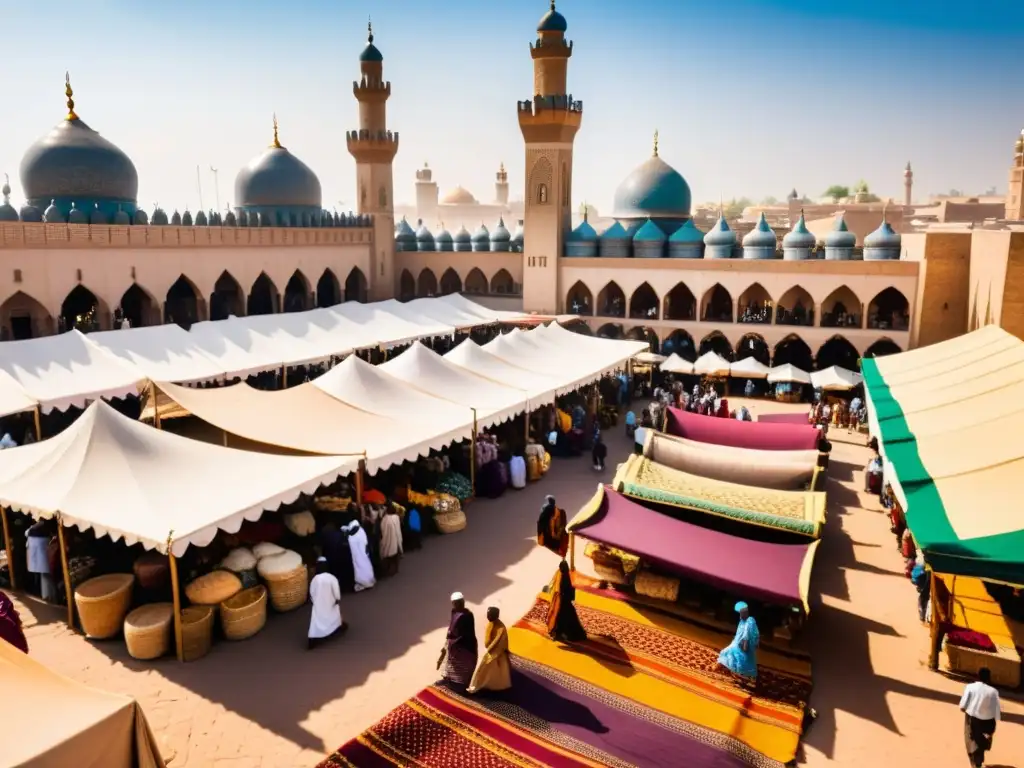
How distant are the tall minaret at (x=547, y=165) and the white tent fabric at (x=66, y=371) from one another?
521 inches

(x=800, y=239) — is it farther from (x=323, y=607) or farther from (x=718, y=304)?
(x=323, y=607)

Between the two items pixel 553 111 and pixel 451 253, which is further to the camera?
pixel 451 253

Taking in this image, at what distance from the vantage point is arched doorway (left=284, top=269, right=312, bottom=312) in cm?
2289

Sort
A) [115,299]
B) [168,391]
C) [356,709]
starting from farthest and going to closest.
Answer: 1. [115,299]
2. [168,391]
3. [356,709]

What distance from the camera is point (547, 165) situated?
2289 centimetres

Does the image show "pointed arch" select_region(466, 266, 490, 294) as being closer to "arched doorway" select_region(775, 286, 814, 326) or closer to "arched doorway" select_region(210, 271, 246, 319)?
"arched doorway" select_region(210, 271, 246, 319)

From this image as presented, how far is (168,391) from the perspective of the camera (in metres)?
9.90

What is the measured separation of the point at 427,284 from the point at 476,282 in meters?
1.78

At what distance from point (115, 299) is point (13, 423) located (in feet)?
18.6

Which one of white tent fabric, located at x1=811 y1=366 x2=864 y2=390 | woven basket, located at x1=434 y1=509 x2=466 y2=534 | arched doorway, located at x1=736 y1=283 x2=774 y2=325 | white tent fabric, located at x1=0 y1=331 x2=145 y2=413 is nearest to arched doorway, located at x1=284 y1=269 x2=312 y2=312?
white tent fabric, located at x1=0 y1=331 x2=145 y2=413

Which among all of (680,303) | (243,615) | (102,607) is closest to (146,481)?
(102,607)

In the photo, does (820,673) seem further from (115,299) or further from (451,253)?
(451,253)

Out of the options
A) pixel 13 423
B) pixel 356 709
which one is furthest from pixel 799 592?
pixel 13 423

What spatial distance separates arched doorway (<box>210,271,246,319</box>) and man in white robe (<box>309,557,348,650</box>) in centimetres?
1613
